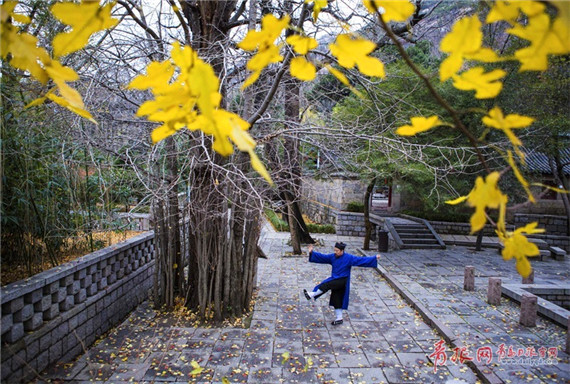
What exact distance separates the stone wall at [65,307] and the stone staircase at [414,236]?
9.20 m

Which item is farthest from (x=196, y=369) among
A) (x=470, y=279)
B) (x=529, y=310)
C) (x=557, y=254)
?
(x=557, y=254)

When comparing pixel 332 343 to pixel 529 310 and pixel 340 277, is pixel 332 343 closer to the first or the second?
pixel 340 277

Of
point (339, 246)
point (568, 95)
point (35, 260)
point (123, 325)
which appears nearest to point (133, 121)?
point (35, 260)

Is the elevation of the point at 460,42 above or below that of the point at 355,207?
above

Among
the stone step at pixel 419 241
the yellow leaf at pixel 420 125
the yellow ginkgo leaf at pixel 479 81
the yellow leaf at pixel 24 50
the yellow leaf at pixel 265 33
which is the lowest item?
the stone step at pixel 419 241

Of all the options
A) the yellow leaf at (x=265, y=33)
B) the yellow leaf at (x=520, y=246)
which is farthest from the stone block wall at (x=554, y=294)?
the yellow leaf at (x=265, y=33)

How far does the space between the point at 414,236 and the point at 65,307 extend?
37.7 feet

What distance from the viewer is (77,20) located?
2.36ft

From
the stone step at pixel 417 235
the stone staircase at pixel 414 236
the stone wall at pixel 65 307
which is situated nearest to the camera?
the stone wall at pixel 65 307

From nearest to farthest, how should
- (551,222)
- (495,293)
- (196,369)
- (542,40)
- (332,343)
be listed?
1. (542,40)
2. (196,369)
3. (332,343)
4. (495,293)
5. (551,222)

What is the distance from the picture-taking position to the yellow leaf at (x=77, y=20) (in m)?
0.71

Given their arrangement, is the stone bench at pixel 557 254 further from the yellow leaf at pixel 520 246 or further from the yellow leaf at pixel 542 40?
the yellow leaf at pixel 542 40

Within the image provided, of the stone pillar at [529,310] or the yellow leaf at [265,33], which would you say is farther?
the stone pillar at [529,310]

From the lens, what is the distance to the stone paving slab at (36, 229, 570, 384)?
3.82m
